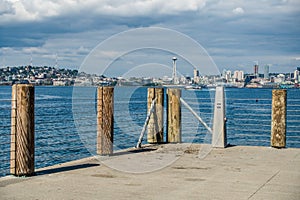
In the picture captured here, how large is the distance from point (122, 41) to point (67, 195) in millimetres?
4846

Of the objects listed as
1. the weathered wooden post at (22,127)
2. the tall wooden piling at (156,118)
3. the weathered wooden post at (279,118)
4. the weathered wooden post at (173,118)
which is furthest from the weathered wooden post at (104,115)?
the weathered wooden post at (279,118)

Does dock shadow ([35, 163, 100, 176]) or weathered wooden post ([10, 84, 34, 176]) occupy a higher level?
weathered wooden post ([10, 84, 34, 176])

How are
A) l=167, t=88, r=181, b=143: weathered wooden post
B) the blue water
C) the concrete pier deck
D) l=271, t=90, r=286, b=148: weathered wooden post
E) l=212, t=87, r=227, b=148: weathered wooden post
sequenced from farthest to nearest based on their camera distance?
the blue water
l=167, t=88, r=181, b=143: weathered wooden post
l=212, t=87, r=227, b=148: weathered wooden post
l=271, t=90, r=286, b=148: weathered wooden post
the concrete pier deck

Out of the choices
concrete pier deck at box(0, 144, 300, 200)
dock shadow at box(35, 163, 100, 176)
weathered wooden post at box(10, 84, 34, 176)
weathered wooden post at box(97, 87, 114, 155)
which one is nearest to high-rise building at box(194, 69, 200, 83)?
concrete pier deck at box(0, 144, 300, 200)

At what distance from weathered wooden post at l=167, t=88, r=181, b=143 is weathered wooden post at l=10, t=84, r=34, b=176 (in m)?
5.23

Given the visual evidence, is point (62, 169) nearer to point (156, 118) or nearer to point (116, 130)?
point (156, 118)

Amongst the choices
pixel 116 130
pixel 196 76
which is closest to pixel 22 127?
pixel 196 76

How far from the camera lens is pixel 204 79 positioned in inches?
527

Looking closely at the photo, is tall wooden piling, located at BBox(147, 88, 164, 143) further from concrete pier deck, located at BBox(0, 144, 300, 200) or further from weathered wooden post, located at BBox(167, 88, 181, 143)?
concrete pier deck, located at BBox(0, 144, 300, 200)

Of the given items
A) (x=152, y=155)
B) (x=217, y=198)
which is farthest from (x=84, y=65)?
(x=217, y=198)

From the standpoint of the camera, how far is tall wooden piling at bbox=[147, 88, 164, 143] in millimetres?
12297

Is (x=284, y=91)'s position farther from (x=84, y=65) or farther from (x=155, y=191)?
(x=155, y=191)

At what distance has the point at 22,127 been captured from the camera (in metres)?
7.77

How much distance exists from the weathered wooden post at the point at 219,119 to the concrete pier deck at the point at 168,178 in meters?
0.97
